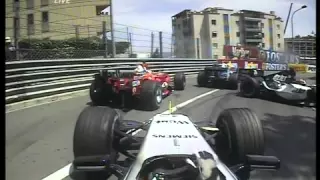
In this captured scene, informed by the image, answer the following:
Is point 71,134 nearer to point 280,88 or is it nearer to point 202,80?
point 280,88

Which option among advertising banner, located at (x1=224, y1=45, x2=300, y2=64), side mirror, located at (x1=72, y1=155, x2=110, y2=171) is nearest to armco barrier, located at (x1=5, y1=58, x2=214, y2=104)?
advertising banner, located at (x1=224, y1=45, x2=300, y2=64)

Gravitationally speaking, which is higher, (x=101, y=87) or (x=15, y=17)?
(x=15, y=17)

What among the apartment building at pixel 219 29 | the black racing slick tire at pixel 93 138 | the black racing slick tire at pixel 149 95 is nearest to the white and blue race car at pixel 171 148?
the black racing slick tire at pixel 93 138

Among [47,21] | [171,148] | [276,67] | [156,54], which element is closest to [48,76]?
[47,21]

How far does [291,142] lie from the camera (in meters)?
6.17

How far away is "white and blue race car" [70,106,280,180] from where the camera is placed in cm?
294

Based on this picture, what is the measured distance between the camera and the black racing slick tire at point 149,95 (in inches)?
372

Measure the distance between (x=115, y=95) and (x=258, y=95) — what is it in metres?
4.70

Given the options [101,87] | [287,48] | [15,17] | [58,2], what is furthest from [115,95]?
[58,2]

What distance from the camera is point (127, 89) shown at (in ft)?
31.7

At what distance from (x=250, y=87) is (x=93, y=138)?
8.75 meters

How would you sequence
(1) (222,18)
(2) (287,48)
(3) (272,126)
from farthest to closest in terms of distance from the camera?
(1) (222,18), (2) (287,48), (3) (272,126)

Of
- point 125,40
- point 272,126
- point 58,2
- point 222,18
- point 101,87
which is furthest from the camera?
point 58,2

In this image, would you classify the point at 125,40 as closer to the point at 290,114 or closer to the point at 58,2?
the point at 290,114
